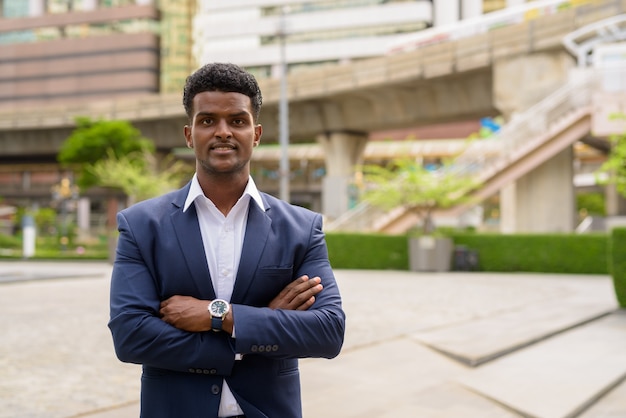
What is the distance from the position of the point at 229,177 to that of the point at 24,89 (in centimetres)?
11153

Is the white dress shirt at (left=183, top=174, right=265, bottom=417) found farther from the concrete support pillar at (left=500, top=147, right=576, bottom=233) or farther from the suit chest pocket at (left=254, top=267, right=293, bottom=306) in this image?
the concrete support pillar at (left=500, top=147, right=576, bottom=233)

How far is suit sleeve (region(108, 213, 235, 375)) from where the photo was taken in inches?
96.7

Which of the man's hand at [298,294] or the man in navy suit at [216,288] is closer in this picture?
the man in navy suit at [216,288]

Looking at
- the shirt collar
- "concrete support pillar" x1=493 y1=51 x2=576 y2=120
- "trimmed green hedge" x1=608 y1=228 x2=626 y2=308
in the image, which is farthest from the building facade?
the shirt collar

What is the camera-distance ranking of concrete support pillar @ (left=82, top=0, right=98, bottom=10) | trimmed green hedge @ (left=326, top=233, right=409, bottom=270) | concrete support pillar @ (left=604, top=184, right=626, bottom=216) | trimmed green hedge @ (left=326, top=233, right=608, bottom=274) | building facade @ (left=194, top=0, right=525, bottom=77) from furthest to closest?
concrete support pillar @ (left=82, top=0, right=98, bottom=10) → building facade @ (left=194, top=0, right=525, bottom=77) → concrete support pillar @ (left=604, top=184, right=626, bottom=216) → trimmed green hedge @ (left=326, top=233, right=409, bottom=270) → trimmed green hedge @ (left=326, top=233, right=608, bottom=274)

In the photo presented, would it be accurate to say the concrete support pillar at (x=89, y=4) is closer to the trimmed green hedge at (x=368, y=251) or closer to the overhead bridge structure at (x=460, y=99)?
the overhead bridge structure at (x=460, y=99)

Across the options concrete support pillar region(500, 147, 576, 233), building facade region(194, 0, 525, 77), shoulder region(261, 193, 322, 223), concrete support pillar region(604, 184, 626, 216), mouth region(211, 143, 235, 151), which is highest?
building facade region(194, 0, 525, 77)

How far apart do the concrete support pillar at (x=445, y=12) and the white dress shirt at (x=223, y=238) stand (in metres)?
74.3

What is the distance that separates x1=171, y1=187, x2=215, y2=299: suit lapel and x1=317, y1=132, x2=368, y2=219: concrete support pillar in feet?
135

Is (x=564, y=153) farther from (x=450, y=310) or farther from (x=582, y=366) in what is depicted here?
(x=582, y=366)

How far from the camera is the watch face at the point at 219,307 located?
96.0 inches

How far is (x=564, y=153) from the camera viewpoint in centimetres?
2889

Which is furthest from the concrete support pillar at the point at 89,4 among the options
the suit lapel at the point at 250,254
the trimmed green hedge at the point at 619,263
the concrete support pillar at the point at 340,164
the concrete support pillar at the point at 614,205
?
the suit lapel at the point at 250,254

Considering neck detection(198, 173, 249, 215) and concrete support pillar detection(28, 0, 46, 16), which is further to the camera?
concrete support pillar detection(28, 0, 46, 16)
